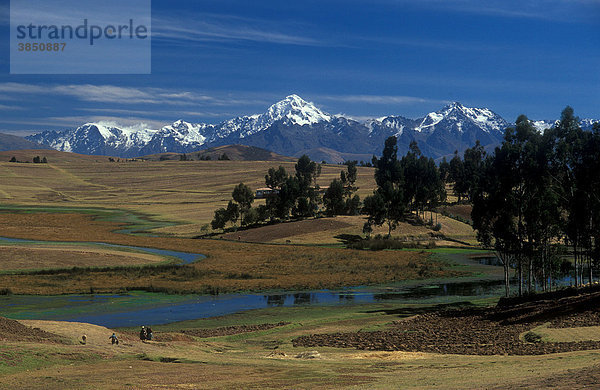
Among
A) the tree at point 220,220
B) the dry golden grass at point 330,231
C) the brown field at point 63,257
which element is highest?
the tree at point 220,220

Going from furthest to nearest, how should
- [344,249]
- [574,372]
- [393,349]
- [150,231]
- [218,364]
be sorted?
1. [150,231]
2. [344,249]
3. [393,349]
4. [218,364]
5. [574,372]

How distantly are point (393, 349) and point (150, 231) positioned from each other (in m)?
127

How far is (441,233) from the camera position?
150m

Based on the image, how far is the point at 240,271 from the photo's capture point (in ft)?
315

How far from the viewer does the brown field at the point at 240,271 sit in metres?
82.2

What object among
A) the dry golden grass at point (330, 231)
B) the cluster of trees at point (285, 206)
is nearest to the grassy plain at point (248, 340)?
the dry golden grass at point (330, 231)

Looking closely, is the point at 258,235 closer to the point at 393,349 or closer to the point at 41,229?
the point at 41,229

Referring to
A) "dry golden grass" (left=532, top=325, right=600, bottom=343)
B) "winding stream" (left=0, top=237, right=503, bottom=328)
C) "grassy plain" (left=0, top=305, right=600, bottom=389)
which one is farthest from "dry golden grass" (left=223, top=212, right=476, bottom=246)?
"dry golden grass" (left=532, top=325, right=600, bottom=343)

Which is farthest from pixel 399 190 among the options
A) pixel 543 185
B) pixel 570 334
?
pixel 570 334

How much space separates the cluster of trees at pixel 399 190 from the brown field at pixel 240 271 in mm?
20098

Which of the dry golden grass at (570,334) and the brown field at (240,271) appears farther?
the brown field at (240,271)

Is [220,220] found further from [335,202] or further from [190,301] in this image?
[190,301]

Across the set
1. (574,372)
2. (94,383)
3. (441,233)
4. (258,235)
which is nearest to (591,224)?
(574,372)

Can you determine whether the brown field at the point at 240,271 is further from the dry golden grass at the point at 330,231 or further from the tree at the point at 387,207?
the tree at the point at 387,207
